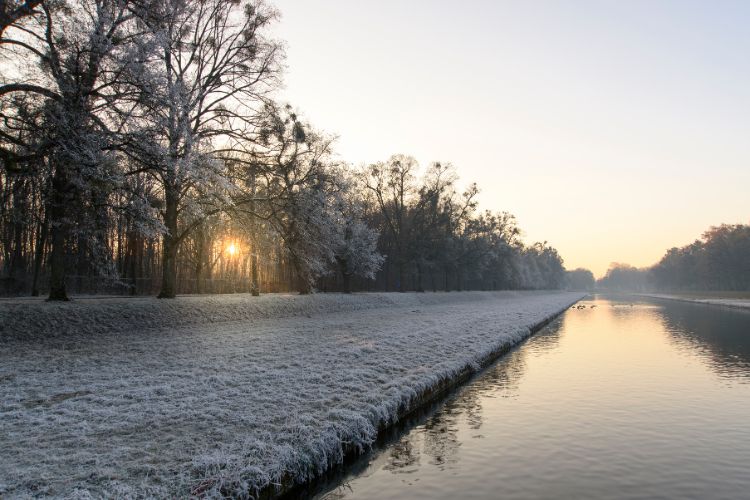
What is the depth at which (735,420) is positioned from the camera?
12422 millimetres

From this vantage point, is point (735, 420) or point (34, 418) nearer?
point (34, 418)

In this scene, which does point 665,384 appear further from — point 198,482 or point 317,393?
point 198,482

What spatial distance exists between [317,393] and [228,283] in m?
42.3

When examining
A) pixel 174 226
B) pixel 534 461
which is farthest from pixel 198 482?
pixel 174 226

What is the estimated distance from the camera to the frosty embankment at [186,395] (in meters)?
6.85

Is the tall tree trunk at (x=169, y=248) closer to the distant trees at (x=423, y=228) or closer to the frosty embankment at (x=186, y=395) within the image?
the frosty embankment at (x=186, y=395)

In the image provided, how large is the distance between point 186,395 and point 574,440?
863 cm

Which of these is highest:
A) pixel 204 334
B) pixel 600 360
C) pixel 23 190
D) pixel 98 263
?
pixel 23 190

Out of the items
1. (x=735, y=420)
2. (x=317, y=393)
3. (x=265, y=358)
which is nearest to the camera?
(x=317, y=393)

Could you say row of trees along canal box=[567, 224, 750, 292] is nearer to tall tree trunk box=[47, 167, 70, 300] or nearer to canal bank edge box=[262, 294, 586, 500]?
canal bank edge box=[262, 294, 586, 500]

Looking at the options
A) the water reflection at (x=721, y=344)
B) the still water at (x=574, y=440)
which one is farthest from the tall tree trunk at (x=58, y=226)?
the water reflection at (x=721, y=344)

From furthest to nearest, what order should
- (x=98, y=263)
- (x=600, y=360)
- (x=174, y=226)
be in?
(x=174, y=226), (x=600, y=360), (x=98, y=263)

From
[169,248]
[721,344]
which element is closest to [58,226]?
[169,248]

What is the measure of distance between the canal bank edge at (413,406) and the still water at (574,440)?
1.00 feet
